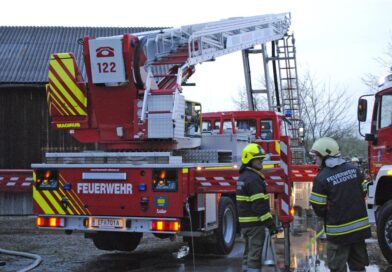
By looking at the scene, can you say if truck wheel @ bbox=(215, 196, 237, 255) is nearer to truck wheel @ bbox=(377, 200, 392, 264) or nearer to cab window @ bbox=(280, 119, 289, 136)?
truck wheel @ bbox=(377, 200, 392, 264)

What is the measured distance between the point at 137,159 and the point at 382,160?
389 centimetres

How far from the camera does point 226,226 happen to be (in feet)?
32.2

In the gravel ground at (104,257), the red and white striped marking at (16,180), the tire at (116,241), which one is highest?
the red and white striped marking at (16,180)

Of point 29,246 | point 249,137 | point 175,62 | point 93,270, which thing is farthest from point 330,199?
point 29,246

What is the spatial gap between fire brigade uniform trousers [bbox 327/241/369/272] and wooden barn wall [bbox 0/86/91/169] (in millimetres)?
13157

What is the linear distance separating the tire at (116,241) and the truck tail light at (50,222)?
3.26 ft

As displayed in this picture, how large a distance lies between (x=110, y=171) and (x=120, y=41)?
6.40 feet

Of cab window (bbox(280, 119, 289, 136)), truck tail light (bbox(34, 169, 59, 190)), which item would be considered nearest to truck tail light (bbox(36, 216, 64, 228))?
truck tail light (bbox(34, 169, 59, 190))

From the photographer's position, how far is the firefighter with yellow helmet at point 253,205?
21.2 ft

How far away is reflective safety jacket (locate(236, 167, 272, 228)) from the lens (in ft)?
21.1

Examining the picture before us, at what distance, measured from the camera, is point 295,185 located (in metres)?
14.8

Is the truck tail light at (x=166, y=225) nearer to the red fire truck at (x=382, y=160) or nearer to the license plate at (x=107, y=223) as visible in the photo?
the license plate at (x=107, y=223)

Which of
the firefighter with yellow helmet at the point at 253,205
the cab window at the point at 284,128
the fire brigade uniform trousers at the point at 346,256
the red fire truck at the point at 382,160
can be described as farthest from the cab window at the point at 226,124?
the fire brigade uniform trousers at the point at 346,256

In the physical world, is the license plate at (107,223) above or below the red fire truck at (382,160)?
below
